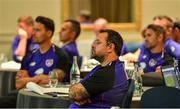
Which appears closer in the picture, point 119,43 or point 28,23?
point 119,43

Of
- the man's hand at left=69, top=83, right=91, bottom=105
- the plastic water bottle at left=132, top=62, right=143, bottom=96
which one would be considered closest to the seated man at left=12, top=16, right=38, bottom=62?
the plastic water bottle at left=132, top=62, right=143, bottom=96

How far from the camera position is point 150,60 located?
537 centimetres

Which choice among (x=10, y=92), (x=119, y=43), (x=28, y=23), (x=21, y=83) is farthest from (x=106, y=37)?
(x=28, y=23)

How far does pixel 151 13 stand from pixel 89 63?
4.08 m

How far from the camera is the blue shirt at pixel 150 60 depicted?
17.3 ft

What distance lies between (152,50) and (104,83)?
87.5 inches

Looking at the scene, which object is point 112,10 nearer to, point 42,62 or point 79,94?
point 42,62

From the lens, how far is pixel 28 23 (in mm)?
7520

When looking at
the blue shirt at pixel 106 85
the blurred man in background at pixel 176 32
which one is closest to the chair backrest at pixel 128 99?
the blue shirt at pixel 106 85

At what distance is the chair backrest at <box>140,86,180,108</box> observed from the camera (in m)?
3.12

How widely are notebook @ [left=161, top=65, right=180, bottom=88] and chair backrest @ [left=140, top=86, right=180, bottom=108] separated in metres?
0.48

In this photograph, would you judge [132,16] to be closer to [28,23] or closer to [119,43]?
[28,23]

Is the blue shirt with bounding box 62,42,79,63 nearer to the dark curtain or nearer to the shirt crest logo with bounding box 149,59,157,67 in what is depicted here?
the shirt crest logo with bounding box 149,59,157,67

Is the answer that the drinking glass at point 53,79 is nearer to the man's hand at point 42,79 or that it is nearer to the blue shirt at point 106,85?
the man's hand at point 42,79
